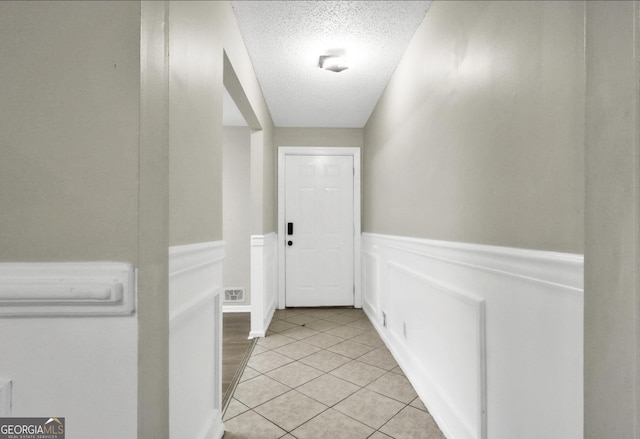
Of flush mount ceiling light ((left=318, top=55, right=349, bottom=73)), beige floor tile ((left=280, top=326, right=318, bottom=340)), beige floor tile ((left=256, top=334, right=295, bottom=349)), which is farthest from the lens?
beige floor tile ((left=280, top=326, right=318, bottom=340))

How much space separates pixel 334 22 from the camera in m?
2.00

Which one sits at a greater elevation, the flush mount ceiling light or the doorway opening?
the flush mount ceiling light

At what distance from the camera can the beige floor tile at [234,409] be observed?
1777mm

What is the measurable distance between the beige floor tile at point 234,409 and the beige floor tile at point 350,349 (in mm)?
970

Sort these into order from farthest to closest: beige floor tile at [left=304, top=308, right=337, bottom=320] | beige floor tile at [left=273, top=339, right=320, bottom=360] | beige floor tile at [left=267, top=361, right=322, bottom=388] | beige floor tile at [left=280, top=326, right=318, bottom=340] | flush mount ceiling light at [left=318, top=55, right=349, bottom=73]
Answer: beige floor tile at [left=304, top=308, right=337, bottom=320] < beige floor tile at [left=280, top=326, right=318, bottom=340] < beige floor tile at [left=273, top=339, right=320, bottom=360] < flush mount ceiling light at [left=318, top=55, right=349, bottom=73] < beige floor tile at [left=267, top=361, right=322, bottom=388]

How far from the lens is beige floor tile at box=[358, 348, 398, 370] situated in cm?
242

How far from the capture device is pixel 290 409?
1.84 metres

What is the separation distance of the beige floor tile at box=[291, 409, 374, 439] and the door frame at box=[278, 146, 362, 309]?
2.37m

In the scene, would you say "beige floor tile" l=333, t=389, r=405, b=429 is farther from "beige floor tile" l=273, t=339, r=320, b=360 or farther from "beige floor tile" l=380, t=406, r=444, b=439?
"beige floor tile" l=273, t=339, r=320, b=360

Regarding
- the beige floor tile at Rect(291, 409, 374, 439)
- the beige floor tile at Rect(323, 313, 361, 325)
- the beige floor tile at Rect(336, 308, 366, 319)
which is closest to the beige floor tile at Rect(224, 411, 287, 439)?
the beige floor tile at Rect(291, 409, 374, 439)

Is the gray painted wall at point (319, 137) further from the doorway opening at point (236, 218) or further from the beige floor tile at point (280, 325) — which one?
the beige floor tile at point (280, 325)

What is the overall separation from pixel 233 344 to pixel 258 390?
921 mm

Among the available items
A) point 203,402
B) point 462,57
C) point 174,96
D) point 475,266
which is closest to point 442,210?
point 475,266

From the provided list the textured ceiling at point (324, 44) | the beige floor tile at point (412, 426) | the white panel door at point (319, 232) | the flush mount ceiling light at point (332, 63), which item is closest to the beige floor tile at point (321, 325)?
the white panel door at point (319, 232)
